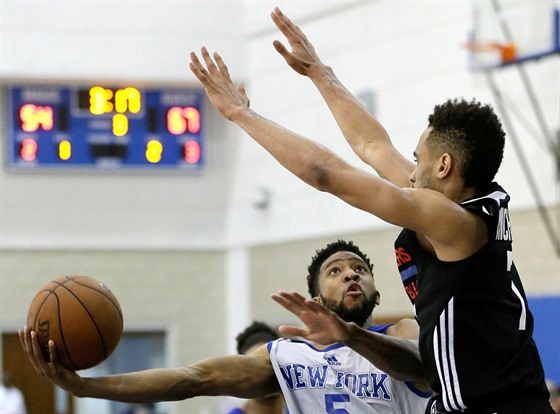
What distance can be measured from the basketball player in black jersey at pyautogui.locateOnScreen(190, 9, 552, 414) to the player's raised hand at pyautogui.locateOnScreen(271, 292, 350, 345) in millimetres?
296

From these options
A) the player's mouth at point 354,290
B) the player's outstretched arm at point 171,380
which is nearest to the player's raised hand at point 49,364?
the player's outstretched arm at point 171,380

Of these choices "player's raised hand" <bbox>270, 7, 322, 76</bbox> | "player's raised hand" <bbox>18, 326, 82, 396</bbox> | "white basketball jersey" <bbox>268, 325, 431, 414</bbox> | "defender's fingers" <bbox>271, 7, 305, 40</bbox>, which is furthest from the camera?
"white basketball jersey" <bbox>268, 325, 431, 414</bbox>

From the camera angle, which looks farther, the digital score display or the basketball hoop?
the digital score display

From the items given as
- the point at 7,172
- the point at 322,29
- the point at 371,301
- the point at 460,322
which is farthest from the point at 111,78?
the point at 460,322

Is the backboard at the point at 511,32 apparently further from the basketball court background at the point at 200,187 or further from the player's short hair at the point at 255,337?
the player's short hair at the point at 255,337

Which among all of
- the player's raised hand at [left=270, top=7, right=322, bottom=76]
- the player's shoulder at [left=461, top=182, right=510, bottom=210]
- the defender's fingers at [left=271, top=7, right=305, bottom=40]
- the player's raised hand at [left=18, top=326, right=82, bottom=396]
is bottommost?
the player's raised hand at [left=18, top=326, right=82, bottom=396]

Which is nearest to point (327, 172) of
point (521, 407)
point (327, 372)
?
point (521, 407)

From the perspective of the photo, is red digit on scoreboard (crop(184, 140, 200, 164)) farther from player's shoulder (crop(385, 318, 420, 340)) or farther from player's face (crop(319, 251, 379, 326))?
player's shoulder (crop(385, 318, 420, 340))

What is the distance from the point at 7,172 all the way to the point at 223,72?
10867 mm

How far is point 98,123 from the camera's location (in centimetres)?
1447

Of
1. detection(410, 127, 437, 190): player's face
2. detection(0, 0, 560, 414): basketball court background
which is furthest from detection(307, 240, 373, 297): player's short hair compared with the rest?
detection(0, 0, 560, 414): basketball court background

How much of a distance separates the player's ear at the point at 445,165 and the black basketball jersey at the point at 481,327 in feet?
0.39

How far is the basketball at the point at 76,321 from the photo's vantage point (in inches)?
158

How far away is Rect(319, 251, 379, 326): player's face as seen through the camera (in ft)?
15.8
